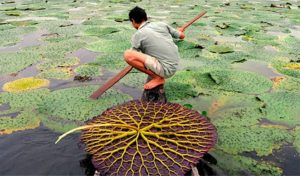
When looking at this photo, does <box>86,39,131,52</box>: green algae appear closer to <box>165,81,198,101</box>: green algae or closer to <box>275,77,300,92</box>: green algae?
<box>165,81,198,101</box>: green algae

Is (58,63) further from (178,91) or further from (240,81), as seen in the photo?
(240,81)

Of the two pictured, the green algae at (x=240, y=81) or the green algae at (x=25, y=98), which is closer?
the green algae at (x=25, y=98)

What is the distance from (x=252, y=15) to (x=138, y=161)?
24.5ft

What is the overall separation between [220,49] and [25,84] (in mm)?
3160

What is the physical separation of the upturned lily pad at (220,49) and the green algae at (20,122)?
128 inches

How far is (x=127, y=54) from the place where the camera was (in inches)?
126

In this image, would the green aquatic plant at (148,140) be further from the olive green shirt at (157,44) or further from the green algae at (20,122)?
the green algae at (20,122)

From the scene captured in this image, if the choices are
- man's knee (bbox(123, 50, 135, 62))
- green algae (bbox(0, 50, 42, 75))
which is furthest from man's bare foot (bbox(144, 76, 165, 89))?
green algae (bbox(0, 50, 42, 75))

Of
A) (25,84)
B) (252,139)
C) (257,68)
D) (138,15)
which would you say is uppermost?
(138,15)

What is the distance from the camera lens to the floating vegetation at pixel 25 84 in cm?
403

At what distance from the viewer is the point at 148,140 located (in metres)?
2.40

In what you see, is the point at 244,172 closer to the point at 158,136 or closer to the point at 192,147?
the point at 192,147

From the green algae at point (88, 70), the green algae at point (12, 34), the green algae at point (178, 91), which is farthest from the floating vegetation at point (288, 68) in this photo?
the green algae at point (12, 34)

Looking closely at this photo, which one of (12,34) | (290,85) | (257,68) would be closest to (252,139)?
(290,85)
